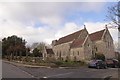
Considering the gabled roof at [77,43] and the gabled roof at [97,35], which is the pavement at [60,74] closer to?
the gabled roof at [77,43]

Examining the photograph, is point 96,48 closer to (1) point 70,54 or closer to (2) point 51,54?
(1) point 70,54

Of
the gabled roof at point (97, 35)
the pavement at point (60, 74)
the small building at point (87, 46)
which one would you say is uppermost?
the gabled roof at point (97, 35)

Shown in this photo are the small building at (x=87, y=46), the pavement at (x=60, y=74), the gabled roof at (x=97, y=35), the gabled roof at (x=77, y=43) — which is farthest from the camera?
the gabled roof at (x=97, y=35)

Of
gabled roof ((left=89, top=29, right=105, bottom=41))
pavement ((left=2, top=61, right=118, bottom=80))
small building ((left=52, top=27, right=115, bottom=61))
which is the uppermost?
gabled roof ((left=89, top=29, right=105, bottom=41))

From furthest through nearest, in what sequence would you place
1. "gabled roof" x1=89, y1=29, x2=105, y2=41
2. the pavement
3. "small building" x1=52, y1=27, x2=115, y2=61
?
"gabled roof" x1=89, y1=29, x2=105, y2=41
"small building" x1=52, y1=27, x2=115, y2=61
the pavement

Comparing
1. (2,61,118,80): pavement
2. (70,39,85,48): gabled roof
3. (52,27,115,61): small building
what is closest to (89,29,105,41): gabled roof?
(52,27,115,61): small building

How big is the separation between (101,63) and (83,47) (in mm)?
25794

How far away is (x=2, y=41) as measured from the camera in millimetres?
109750

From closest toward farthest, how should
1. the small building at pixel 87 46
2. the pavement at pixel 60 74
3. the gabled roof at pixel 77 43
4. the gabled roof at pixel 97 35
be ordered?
the pavement at pixel 60 74 → the small building at pixel 87 46 → the gabled roof at pixel 77 43 → the gabled roof at pixel 97 35

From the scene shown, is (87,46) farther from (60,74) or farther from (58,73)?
(60,74)

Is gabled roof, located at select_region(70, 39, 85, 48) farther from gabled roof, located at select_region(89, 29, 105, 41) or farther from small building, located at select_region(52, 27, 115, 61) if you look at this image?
gabled roof, located at select_region(89, 29, 105, 41)

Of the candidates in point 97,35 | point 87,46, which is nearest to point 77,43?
point 87,46

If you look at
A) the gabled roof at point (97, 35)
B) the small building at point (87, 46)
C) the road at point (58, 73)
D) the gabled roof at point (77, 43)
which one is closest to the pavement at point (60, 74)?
the road at point (58, 73)

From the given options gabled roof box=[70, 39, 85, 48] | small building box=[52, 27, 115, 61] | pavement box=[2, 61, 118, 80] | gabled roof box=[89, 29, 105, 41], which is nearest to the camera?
pavement box=[2, 61, 118, 80]
